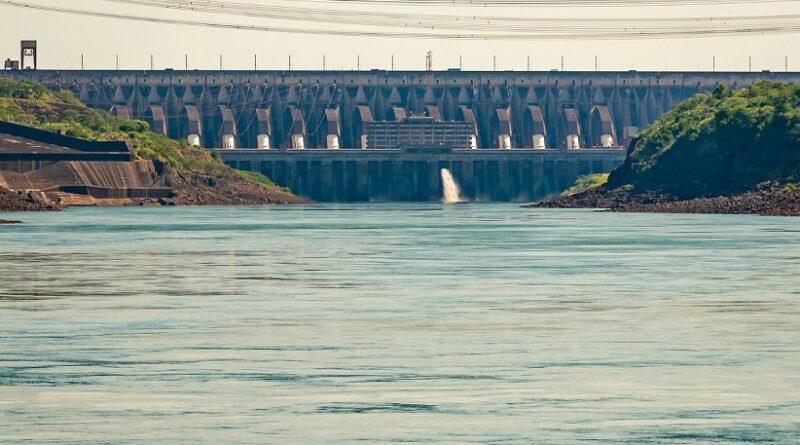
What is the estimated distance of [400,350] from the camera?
39156 millimetres

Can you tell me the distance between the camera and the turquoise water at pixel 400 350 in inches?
1137

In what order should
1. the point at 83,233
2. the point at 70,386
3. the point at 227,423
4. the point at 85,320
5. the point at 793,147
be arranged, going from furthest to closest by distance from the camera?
the point at 793,147, the point at 83,233, the point at 85,320, the point at 70,386, the point at 227,423

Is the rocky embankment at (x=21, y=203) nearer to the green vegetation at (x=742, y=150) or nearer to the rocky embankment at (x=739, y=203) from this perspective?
the rocky embankment at (x=739, y=203)

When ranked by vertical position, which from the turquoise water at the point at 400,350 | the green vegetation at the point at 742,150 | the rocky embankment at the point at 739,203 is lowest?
the rocky embankment at the point at 739,203

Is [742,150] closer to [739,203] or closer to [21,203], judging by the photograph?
[739,203]

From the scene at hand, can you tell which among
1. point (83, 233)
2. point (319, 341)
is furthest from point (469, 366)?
point (83, 233)

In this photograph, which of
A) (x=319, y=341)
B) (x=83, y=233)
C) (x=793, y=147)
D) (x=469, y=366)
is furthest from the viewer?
(x=793, y=147)

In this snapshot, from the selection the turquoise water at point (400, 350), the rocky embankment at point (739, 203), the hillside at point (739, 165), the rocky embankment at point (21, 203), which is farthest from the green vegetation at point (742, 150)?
the turquoise water at point (400, 350)

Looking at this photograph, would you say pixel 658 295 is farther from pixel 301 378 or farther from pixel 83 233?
pixel 83 233

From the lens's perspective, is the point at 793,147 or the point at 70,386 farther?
the point at 793,147

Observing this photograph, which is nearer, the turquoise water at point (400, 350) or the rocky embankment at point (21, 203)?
the turquoise water at point (400, 350)

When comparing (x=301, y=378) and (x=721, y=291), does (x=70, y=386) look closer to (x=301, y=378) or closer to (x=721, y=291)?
(x=301, y=378)

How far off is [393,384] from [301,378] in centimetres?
181

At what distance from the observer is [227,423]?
28875 millimetres
